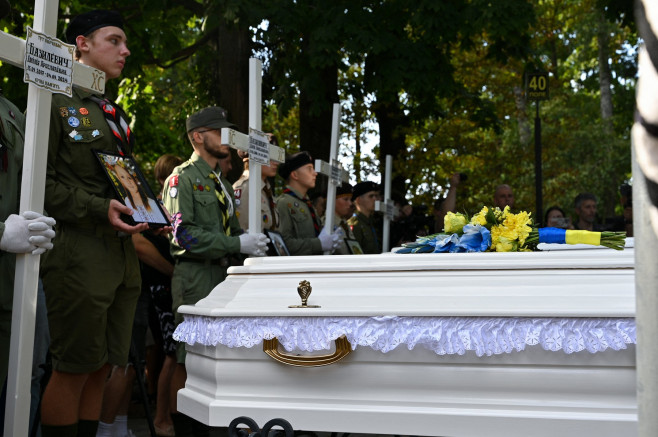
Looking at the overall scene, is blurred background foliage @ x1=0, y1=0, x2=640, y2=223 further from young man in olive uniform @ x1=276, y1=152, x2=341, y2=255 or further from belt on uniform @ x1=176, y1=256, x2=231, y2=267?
belt on uniform @ x1=176, y1=256, x2=231, y2=267

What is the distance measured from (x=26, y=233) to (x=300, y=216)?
3.52 metres

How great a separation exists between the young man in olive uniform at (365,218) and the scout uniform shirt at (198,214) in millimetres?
4204

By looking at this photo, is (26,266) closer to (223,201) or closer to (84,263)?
(84,263)

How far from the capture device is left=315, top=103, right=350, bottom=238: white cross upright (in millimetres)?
6474

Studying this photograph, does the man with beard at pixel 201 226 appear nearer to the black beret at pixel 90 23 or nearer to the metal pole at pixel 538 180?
the black beret at pixel 90 23

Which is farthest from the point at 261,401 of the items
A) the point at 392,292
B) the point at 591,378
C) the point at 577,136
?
the point at 577,136

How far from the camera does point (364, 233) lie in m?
9.49

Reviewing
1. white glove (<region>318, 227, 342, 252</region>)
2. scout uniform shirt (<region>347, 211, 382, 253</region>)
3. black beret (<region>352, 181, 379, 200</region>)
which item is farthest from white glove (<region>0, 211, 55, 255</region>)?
black beret (<region>352, 181, 379, 200</region>)

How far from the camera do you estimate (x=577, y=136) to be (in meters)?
26.2

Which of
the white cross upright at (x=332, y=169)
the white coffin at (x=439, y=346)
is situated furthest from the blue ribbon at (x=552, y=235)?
the white cross upright at (x=332, y=169)

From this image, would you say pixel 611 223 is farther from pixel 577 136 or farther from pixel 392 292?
pixel 577 136

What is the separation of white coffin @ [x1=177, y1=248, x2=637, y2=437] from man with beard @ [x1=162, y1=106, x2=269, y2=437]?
162 centimetres

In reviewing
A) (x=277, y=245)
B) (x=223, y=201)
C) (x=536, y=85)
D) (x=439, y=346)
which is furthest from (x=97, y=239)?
(x=536, y=85)

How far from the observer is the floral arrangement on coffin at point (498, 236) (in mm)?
3451
